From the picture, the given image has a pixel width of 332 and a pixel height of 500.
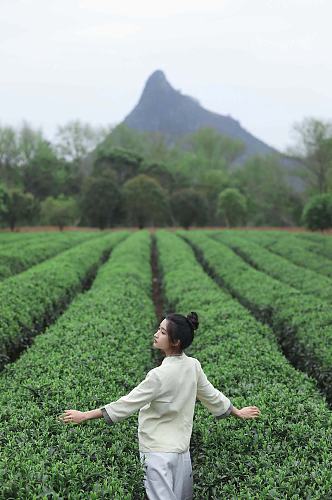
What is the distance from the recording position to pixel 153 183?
4925 cm

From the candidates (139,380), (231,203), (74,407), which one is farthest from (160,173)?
(74,407)

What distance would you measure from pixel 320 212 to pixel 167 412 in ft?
120

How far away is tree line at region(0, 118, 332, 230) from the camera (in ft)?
159

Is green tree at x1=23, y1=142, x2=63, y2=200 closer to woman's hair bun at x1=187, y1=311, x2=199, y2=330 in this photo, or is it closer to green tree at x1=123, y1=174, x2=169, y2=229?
green tree at x1=123, y1=174, x2=169, y2=229

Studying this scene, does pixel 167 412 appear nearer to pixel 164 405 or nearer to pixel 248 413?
Result: pixel 164 405

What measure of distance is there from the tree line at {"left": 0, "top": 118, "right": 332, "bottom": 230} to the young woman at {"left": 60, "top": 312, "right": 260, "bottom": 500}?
118 feet

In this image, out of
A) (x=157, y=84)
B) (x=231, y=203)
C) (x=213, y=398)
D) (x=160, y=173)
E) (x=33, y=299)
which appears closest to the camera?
(x=213, y=398)

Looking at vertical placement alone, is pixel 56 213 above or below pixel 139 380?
above

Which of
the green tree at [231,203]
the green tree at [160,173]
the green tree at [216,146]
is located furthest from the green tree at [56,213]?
the green tree at [216,146]

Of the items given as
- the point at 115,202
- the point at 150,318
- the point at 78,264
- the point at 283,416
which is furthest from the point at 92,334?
the point at 115,202

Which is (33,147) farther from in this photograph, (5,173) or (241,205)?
(241,205)

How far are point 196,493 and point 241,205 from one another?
46.6 metres

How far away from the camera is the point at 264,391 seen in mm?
5020

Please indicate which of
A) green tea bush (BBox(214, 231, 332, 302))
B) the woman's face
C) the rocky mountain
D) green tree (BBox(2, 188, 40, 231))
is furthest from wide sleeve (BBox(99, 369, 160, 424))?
the rocky mountain
